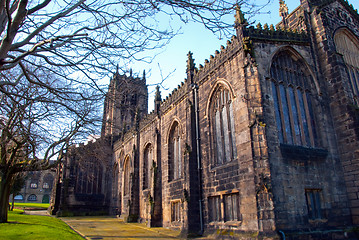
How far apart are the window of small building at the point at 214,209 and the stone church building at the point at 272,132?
5 cm

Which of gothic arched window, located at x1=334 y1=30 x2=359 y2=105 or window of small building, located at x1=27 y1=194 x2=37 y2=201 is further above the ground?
gothic arched window, located at x1=334 y1=30 x2=359 y2=105

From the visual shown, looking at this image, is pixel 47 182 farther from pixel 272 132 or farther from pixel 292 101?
pixel 272 132

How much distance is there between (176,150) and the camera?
63.3ft

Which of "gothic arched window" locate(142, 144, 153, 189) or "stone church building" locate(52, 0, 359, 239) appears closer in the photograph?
"stone church building" locate(52, 0, 359, 239)

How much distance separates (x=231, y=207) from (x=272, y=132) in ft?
13.3

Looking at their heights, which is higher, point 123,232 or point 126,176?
point 126,176

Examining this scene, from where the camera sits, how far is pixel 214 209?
13.9m

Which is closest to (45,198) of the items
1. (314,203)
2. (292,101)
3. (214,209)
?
(214,209)

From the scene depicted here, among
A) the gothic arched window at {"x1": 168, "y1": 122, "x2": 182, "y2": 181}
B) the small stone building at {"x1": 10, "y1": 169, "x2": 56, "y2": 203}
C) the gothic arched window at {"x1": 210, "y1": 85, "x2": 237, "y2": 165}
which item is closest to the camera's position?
the gothic arched window at {"x1": 210, "y1": 85, "x2": 237, "y2": 165}

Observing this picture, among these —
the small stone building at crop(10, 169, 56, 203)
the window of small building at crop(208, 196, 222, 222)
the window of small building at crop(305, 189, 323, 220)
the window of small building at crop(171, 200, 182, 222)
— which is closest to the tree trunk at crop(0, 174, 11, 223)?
the window of small building at crop(171, 200, 182, 222)

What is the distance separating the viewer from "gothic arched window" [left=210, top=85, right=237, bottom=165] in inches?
547

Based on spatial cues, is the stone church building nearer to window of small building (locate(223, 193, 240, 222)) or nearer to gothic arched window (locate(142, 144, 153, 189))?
window of small building (locate(223, 193, 240, 222))

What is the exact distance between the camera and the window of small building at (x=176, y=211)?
57.1ft

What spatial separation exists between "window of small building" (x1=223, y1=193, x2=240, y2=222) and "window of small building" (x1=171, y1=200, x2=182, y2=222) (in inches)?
196
